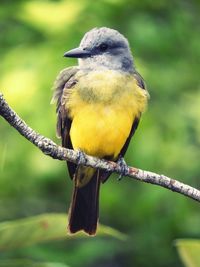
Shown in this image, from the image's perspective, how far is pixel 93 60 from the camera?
4.35 metres

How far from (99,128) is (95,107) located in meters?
0.11

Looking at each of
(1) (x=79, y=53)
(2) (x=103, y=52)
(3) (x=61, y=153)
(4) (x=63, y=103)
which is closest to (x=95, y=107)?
(4) (x=63, y=103)

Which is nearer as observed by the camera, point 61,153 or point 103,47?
point 61,153

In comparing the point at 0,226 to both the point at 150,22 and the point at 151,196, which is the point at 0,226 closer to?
the point at 151,196

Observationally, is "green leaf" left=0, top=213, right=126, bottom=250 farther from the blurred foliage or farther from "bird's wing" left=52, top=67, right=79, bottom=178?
the blurred foliage

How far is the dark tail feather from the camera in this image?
13.6ft

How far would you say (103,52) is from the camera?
4.45 metres

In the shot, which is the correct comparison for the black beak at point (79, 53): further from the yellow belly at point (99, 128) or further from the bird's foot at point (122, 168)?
the bird's foot at point (122, 168)

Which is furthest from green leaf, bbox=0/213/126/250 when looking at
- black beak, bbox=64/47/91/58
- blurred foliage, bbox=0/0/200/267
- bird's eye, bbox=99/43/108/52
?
blurred foliage, bbox=0/0/200/267

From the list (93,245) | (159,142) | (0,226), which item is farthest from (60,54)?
(0,226)

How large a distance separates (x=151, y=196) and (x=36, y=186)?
2.98 ft

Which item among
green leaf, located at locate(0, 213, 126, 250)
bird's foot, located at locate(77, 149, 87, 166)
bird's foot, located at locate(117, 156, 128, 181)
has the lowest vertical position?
green leaf, located at locate(0, 213, 126, 250)

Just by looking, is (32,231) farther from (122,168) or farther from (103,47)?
(103,47)

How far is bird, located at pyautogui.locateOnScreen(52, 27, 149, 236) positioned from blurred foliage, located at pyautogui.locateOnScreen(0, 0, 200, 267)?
70 centimetres
